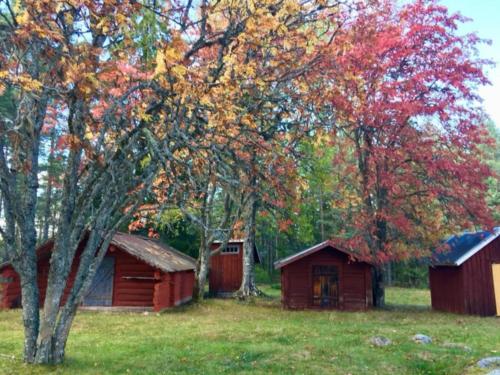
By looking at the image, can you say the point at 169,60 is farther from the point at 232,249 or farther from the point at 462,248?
the point at 232,249

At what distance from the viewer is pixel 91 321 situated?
49.2ft

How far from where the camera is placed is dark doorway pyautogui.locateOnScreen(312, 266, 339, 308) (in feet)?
63.5

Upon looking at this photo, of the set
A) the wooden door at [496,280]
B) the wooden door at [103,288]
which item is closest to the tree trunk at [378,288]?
the wooden door at [496,280]

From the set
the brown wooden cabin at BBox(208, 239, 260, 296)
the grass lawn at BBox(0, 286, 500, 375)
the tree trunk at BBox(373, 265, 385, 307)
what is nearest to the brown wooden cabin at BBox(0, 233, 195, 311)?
the grass lawn at BBox(0, 286, 500, 375)

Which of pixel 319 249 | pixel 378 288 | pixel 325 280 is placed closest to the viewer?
pixel 319 249

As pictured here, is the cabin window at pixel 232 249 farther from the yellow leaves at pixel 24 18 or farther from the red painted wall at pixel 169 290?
the yellow leaves at pixel 24 18

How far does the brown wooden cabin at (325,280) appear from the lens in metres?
18.9

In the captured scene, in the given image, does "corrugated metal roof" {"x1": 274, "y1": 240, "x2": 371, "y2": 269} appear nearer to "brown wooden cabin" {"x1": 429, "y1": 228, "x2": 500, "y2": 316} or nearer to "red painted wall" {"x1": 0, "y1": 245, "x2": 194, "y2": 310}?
"brown wooden cabin" {"x1": 429, "y1": 228, "x2": 500, "y2": 316}

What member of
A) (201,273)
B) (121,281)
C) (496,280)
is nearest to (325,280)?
(201,273)

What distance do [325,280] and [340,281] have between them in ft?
2.52

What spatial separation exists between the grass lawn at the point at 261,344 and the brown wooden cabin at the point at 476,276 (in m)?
1.27

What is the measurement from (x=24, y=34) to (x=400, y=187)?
17007 mm

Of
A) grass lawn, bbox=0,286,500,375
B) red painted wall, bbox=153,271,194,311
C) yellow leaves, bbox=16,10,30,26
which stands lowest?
grass lawn, bbox=0,286,500,375

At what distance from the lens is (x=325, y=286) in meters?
19.6
